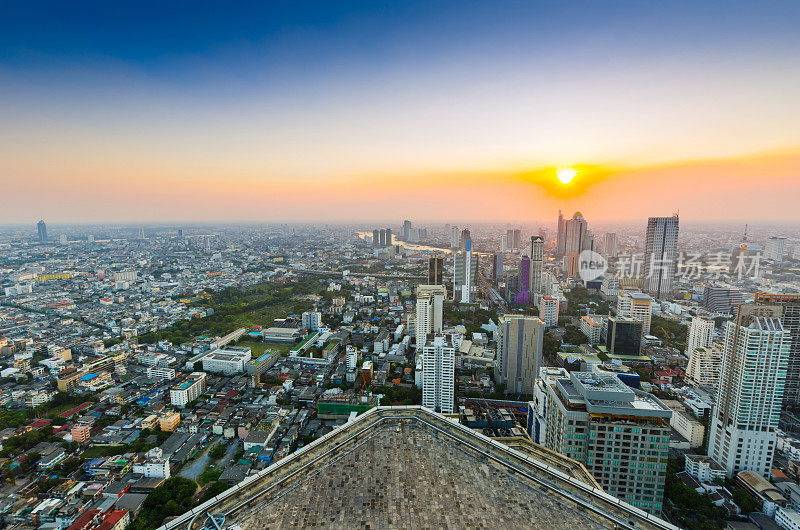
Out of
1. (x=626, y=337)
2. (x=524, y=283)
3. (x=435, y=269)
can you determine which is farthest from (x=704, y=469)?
(x=524, y=283)

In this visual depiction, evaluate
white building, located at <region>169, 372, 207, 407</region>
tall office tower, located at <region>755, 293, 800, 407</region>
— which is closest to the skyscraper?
tall office tower, located at <region>755, 293, 800, 407</region>

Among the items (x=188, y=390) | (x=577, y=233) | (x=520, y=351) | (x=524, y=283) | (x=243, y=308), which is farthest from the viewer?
(x=577, y=233)

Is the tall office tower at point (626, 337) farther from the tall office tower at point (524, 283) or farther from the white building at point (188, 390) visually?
the white building at point (188, 390)

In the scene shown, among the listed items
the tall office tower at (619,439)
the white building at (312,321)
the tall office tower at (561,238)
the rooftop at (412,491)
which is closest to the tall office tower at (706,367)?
the tall office tower at (619,439)

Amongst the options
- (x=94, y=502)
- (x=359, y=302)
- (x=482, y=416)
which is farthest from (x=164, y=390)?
(x=359, y=302)

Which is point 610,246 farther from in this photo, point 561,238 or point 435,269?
point 435,269

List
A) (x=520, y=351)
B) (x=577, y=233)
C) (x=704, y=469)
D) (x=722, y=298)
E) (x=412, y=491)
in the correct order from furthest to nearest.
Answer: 1. (x=577, y=233)
2. (x=722, y=298)
3. (x=520, y=351)
4. (x=704, y=469)
5. (x=412, y=491)
